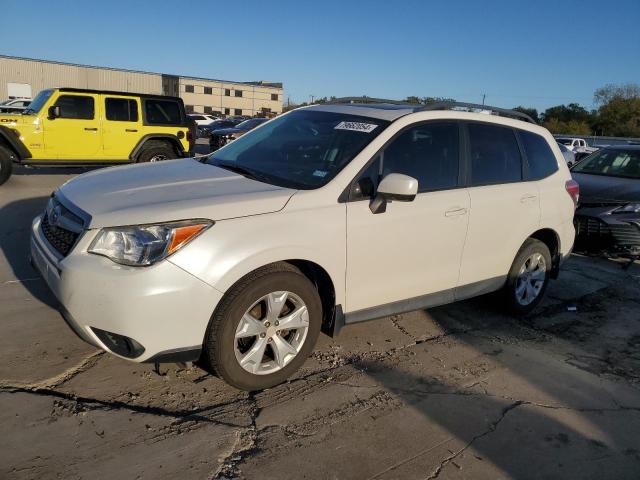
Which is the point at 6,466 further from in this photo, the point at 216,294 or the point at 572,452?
the point at 572,452

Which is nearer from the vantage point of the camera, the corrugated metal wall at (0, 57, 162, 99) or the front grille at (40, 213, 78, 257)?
the front grille at (40, 213, 78, 257)

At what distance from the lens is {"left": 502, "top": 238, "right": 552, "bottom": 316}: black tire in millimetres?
4648

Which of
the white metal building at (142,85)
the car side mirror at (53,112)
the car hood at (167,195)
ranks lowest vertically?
the car hood at (167,195)

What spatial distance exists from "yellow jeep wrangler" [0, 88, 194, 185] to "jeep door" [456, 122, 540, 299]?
864 centimetres

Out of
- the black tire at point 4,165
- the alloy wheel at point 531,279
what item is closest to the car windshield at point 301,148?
the alloy wheel at point 531,279

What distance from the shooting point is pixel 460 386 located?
11.5ft

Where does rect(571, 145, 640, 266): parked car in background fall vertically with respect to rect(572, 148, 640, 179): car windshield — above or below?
below

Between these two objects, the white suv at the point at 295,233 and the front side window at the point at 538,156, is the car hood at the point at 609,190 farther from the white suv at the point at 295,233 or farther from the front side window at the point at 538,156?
the white suv at the point at 295,233

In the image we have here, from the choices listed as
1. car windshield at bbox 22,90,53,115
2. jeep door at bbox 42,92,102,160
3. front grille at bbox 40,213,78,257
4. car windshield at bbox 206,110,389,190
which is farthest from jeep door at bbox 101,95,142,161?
front grille at bbox 40,213,78,257

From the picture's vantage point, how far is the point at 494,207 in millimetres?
4230

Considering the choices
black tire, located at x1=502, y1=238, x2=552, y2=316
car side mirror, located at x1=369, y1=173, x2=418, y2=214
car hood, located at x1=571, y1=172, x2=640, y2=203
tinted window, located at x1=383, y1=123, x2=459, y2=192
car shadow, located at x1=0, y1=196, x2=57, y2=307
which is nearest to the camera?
car side mirror, located at x1=369, y1=173, x2=418, y2=214

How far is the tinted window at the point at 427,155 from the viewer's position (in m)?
3.70

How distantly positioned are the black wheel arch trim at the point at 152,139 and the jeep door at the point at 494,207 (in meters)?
8.58

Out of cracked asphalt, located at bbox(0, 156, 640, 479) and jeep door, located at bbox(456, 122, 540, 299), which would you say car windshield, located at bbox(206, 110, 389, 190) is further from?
cracked asphalt, located at bbox(0, 156, 640, 479)
